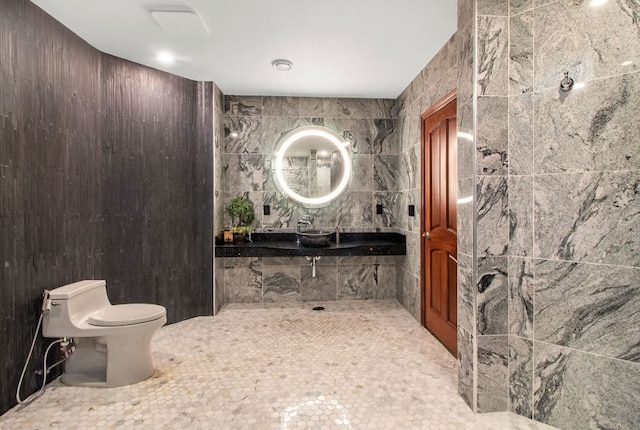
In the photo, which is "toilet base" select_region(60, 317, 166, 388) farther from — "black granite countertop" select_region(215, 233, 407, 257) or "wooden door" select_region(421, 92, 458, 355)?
"wooden door" select_region(421, 92, 458, 355)

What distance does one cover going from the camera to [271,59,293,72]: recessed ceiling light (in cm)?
294

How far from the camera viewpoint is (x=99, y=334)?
2068 millimetres

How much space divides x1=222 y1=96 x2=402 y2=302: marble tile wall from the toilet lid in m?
1.49

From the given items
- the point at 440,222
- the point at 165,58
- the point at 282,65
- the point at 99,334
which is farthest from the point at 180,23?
the point at 440,222

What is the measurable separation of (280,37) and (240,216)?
2.04m

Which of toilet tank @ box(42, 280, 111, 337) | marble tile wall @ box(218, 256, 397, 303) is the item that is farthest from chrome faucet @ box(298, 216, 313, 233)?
toilet tank @ box(42, 280, 111, 337)

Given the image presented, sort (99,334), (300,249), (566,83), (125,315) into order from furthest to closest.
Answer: (300,249) → (125,315) → (99,334) → (566,83)

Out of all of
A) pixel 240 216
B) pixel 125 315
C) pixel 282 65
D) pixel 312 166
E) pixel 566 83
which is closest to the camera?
pixel 566 83

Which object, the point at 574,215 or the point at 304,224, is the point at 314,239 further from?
the point at 574,215

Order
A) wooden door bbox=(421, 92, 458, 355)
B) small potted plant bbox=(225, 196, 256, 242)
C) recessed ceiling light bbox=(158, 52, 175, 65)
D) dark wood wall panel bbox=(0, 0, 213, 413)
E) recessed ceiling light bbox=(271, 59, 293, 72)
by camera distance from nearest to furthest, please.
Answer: dark wood wall panel bbox=(0, 0, 213, 413) → wooden door bbox=(421, 92, 458, 355) → recessed ceiling light bbox=(158, 52, 175, 65) → recessed ceiling light bbox=(271, 59, 293, 72) → small potted plant bbox=(225, 196, 256, 242)

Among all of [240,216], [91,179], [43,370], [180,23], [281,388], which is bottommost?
[281,388]

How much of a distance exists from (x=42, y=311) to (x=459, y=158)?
9.18 feet

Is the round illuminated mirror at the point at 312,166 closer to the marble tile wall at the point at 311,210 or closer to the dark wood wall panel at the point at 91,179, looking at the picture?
the marble tile wall at the point at 311,210

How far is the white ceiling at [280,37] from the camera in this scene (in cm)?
214
